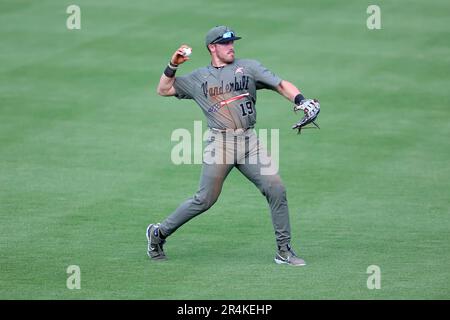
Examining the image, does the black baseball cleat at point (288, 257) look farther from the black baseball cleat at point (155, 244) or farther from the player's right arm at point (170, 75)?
the player's right arm at point (170, 75)

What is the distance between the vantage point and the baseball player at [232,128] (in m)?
8.60

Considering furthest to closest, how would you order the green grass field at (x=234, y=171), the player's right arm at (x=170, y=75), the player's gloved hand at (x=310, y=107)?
the player's right arm at (x=170, y=75) < the green grass field at (x=234, y=171) < the player's gloved hand at (x=310, y=107)

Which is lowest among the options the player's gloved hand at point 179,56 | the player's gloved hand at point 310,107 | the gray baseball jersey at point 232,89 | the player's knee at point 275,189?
the player's knee at point 275,189

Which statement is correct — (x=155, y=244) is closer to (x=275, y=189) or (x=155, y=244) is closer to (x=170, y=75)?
(x=275, y=189)

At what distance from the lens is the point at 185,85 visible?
28.9 ft

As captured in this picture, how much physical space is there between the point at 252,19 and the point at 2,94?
5.55 m

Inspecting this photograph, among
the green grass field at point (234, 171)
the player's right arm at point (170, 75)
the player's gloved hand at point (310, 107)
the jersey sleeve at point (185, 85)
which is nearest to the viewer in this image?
the player's gloved hand at point (310, 107)

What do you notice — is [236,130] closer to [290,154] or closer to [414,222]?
[414,222]

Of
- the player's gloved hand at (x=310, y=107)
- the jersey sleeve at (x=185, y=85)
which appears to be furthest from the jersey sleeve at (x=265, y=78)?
the jersey sleeve at (x=185, y=85)

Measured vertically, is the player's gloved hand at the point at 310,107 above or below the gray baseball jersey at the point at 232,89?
below

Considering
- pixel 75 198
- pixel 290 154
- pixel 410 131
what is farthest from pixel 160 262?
pixel 410 131

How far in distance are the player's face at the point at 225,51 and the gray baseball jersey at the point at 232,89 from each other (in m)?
0.06

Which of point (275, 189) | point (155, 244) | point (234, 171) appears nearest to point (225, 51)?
point (275, 189)

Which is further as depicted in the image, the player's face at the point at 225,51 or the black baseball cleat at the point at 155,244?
the black baseball cleat at the point at 155,244
